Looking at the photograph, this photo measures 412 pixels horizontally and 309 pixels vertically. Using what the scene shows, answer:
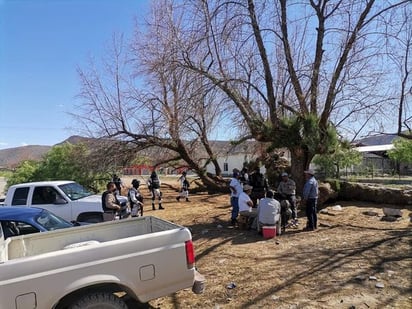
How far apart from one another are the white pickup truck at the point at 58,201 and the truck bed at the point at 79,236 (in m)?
5.38

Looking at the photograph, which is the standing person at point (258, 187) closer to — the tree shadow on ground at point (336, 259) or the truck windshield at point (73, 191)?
the tree shadow on ground at point (336, 259)

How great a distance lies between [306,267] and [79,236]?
3.87 meters

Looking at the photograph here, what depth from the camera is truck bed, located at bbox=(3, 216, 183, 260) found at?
16.7 ft

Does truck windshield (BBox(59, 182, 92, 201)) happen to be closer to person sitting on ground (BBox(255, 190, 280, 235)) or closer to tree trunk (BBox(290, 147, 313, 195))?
person sitting on ground (BBox(255, 190, 280, 235))

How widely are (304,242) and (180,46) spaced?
7.03 metres

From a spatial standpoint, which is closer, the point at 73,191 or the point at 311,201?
the point at 311,201

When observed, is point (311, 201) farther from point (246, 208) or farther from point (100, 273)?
point (100, 273)

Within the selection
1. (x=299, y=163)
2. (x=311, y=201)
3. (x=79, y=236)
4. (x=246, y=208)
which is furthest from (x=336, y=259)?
(x=299, y=163)

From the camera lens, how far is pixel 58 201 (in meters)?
11.0

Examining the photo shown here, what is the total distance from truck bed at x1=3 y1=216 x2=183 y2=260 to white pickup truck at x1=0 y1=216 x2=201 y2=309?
0.67 ft

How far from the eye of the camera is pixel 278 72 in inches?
622

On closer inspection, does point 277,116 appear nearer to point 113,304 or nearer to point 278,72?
point 278,72

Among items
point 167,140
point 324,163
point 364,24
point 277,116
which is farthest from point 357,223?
point 324,163

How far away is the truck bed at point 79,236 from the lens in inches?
201
